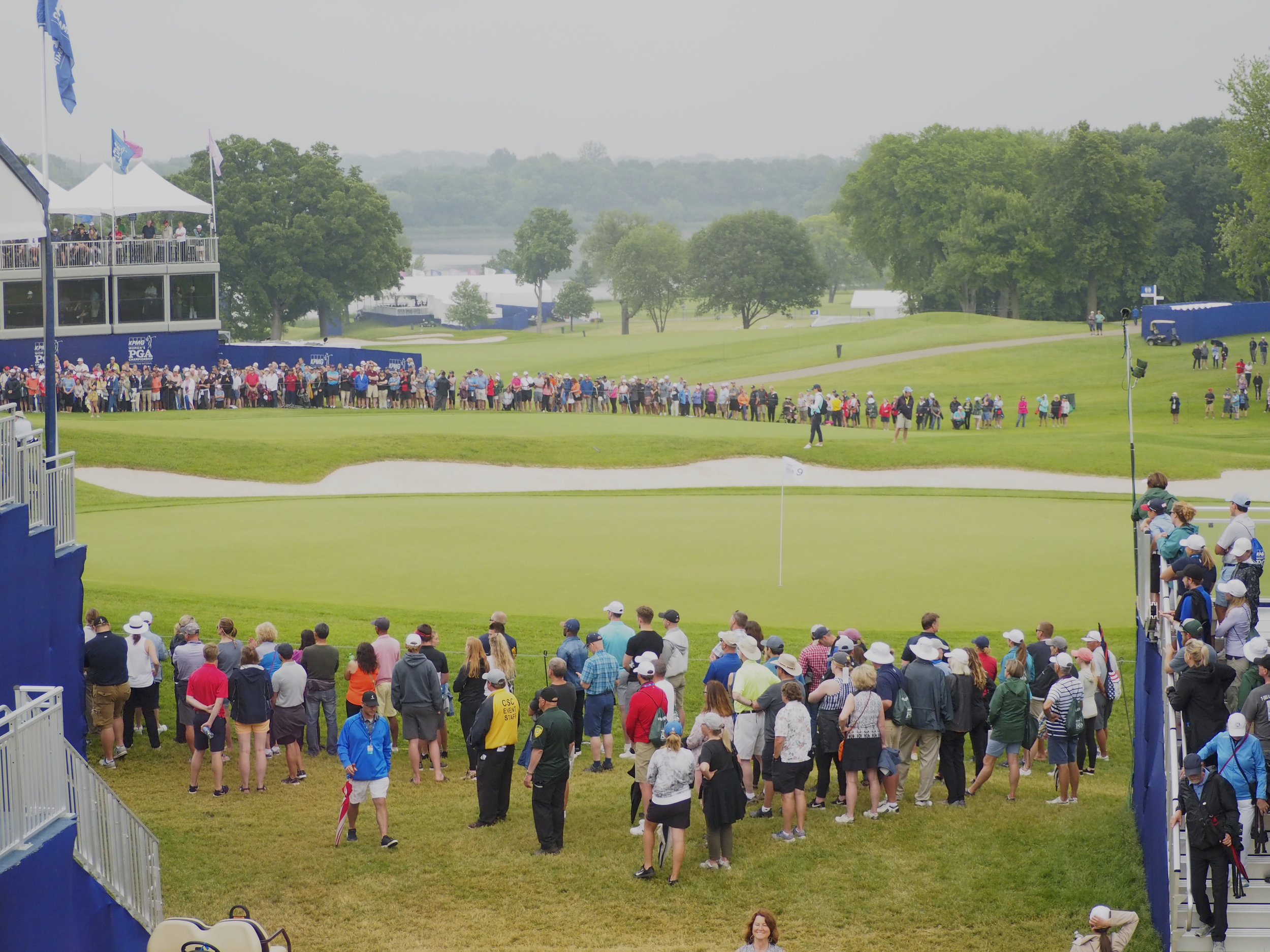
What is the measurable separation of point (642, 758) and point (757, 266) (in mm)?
115269

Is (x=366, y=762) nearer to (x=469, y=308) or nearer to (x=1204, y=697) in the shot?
(x=1204, y=697)

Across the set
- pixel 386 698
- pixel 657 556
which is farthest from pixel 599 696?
pixel 657 556

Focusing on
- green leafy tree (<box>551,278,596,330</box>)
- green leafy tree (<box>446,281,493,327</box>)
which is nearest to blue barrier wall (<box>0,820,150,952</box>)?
green leafy tree (<box>446,281,493,327</box>)

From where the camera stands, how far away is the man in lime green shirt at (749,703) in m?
14.1

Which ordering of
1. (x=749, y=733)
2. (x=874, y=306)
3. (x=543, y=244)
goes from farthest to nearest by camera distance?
(x=874, y=306)
(x=543, y=244)
(x=749, y=733)

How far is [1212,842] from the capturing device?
34.8ft

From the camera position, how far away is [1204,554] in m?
13.9

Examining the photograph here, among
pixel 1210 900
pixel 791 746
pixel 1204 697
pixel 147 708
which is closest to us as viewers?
pixel 1210 900

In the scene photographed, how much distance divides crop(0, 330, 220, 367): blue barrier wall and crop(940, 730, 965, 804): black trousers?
140 feet

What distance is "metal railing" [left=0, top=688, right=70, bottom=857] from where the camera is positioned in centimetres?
939

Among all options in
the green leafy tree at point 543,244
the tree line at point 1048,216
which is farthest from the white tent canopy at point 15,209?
the green leafy tree at point 543,244

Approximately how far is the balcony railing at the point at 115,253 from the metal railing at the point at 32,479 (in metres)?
39.9

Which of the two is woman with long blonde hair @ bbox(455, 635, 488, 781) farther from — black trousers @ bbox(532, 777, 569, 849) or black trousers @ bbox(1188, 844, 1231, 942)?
black trousers @ bbox(1188, 844, 1231, 942)

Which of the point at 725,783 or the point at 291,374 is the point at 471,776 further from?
the point at 291,374
